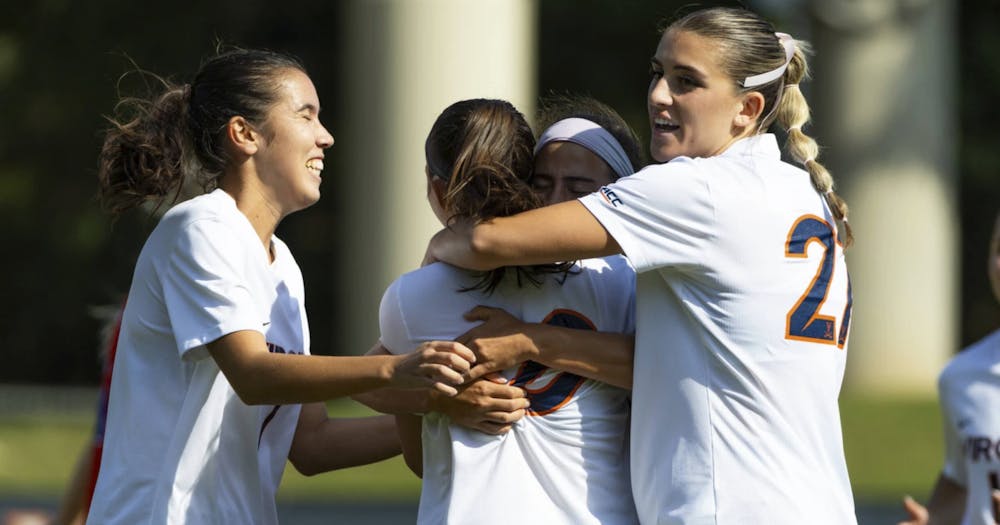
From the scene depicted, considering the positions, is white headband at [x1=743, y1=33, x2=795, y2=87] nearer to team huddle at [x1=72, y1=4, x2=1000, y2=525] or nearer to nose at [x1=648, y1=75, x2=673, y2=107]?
team huddle at [x1=72, y1=4, x2=1000, y2=525]

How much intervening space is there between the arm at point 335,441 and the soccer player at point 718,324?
0.71m

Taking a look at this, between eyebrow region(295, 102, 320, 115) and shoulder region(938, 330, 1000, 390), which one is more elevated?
eyebrow region(295, 102, 320, 115)

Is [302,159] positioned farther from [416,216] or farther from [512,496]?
[416,216]

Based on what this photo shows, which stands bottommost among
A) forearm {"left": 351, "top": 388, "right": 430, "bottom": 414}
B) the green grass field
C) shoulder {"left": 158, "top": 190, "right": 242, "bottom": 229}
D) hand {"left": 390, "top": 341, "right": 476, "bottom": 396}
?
the green grass field

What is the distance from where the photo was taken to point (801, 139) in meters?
3.94

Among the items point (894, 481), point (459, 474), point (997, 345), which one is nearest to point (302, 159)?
point (459, 474)

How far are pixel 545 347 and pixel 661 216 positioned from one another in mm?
A: 390

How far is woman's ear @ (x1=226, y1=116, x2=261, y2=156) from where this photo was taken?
3.93 meters

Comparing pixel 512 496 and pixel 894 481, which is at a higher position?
pixel 512 496

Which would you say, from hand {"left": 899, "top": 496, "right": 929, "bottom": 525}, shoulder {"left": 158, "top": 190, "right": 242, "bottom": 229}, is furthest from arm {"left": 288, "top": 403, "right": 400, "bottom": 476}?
hand {"left": 899, "top": 496, "right": 929, "bottom": 525}

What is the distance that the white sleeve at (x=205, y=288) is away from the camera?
12.0ft

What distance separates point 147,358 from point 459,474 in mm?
787

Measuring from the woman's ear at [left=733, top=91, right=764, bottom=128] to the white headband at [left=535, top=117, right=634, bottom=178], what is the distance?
0.31 m

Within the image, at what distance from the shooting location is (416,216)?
16.0m
